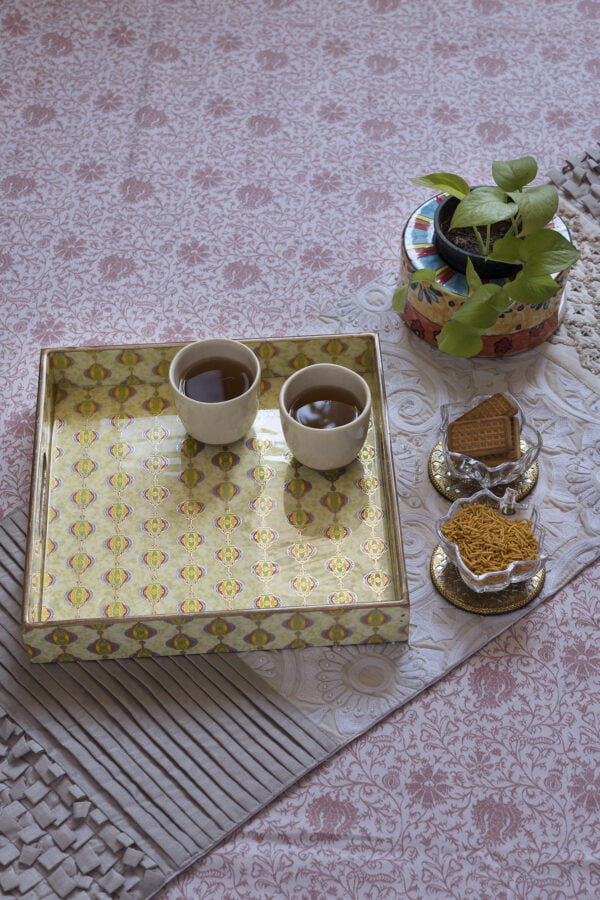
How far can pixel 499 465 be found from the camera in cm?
134

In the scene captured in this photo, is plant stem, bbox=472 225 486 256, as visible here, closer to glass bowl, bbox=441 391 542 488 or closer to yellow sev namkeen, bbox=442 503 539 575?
glass bowl, bbox=441 391 542 488

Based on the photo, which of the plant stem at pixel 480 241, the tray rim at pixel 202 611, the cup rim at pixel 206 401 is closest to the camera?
the tray rim at pixel 202 611

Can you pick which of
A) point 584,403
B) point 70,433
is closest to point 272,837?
point 70,433

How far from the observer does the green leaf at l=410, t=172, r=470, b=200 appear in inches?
55.0

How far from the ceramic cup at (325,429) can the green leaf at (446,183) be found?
29 cm

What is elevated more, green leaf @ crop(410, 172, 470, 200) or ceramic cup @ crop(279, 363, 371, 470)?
green leaf @ crop(410, 172, 470, 200)

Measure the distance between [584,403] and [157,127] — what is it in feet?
3.12

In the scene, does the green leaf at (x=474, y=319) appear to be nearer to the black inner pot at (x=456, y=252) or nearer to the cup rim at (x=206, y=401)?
the black inner pot at (x=456, y=252)

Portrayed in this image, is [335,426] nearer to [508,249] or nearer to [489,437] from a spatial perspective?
[489,437]

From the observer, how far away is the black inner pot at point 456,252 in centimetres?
142

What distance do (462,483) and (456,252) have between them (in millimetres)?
326

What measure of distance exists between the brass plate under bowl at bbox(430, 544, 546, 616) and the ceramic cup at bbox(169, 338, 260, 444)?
0.31 metres

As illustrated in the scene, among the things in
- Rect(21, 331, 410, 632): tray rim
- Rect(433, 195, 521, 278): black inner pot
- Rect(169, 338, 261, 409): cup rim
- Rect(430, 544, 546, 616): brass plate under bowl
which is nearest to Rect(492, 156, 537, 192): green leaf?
Rect(433, 195, 521, 278): black inner pot

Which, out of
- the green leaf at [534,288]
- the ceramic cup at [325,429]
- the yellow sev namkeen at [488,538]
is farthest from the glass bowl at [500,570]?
the green leaf at [534,288]
